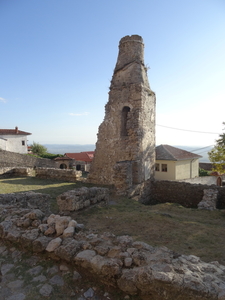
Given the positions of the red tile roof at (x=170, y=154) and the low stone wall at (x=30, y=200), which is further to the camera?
the red tile roof at (x=170, y=154)

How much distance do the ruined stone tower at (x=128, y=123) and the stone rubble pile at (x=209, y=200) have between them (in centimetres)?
375

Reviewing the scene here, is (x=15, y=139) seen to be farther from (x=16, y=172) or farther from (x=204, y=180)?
(x=204, y=180)

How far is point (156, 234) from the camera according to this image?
5410mm

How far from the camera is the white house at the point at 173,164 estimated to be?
2153 centimetres

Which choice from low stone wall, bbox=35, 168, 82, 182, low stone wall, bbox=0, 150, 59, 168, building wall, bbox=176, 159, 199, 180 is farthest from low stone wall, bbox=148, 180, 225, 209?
low stone wall, bbox=0, 150, 59, 168

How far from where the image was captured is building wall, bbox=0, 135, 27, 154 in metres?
40.6

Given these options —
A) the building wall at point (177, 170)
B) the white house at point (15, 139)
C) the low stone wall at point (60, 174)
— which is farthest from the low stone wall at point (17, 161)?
the building wall at point (177, 170)

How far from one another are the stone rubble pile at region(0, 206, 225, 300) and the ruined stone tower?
8.44m

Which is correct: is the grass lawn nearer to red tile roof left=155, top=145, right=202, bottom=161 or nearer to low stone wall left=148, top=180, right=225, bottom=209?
low stone wall left=148, top=180, right=225, bottom=209

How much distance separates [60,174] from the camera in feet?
52.5

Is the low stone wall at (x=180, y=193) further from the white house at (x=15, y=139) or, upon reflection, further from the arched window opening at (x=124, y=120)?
the white house at (x=15, y=139)

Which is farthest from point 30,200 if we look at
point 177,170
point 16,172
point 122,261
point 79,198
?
point 177,170

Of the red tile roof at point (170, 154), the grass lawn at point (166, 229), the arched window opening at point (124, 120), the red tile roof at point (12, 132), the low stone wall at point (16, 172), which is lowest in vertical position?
the grass lawn at point (166, 229)

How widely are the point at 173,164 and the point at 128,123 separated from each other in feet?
35.0
